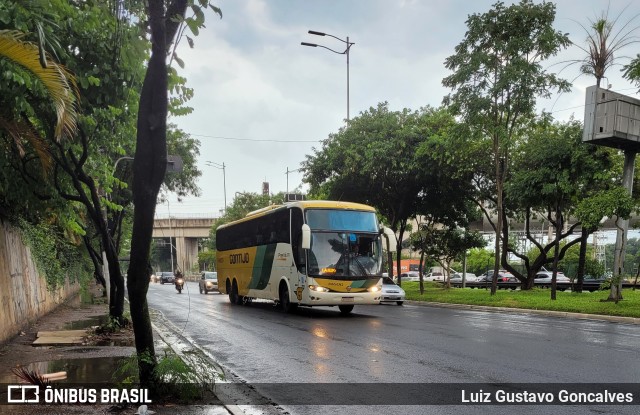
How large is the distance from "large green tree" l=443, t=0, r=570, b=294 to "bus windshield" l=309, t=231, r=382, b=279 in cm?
871

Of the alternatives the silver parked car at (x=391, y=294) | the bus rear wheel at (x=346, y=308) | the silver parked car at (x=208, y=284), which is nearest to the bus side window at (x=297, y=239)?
the bus rear wheel at (x=346, y=308)

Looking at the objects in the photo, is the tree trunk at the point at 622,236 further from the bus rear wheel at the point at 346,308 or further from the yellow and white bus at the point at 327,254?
the bus rear wheel at the point at 346,308

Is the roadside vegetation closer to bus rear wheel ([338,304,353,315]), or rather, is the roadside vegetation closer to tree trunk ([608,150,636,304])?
tree trunk ([608,150,636,304])

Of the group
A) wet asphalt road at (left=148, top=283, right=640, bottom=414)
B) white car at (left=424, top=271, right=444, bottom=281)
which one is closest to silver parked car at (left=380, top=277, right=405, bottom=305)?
wet asphalt road at (left=148, top=283, right=640, bottom=414)

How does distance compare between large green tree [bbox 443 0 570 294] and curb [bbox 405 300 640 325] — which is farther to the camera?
large green tree [bbox 443 0 570 294]

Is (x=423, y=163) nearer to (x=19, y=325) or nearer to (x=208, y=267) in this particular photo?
(x=19, y=325)

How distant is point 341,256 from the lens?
1819 centimetres

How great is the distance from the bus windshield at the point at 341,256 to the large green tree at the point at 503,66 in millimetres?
8714

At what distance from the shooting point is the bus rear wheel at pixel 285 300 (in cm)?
2020

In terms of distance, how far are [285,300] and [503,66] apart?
507 inches

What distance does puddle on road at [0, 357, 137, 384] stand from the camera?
25.2 feet

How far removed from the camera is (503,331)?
14320 millimetres

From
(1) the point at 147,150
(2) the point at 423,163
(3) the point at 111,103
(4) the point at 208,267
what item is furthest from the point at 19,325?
(4) the point at 208,267

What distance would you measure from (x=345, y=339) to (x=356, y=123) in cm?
2030
